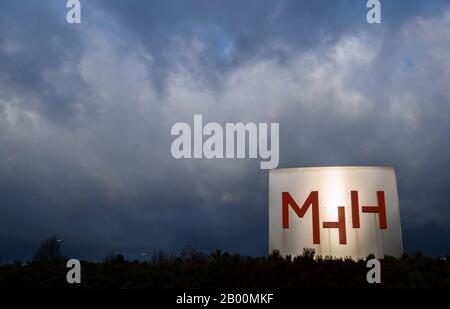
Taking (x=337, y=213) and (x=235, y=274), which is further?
(x=337, y=213)

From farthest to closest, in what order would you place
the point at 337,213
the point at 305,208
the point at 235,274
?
the point at 305,208 < the point at 337,213 < the point at 235,274

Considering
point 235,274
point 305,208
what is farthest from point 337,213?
point 235,274

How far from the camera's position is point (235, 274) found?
14.2 m

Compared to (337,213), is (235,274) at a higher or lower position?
lower

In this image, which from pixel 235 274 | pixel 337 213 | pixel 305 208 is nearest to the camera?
pixel 235 274

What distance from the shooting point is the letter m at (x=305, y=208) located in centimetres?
1938

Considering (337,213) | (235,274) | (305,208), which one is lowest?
(235,274)

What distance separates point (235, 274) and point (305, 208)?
6.56 metres

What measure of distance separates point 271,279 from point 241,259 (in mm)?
2345

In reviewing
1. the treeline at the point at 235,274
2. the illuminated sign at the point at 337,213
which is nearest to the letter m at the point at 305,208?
the illuminated sign at the point at 337,213

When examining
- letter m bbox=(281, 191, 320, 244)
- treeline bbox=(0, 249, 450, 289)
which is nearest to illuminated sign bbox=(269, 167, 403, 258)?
letter m bbox=(281, 191, 320, 244)

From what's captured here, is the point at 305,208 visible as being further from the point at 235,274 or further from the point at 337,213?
the point at 235,274

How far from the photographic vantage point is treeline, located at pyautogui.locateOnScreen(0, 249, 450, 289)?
1301cm
